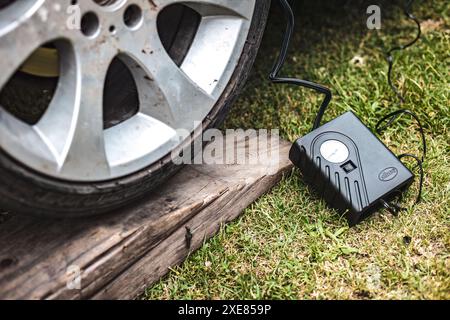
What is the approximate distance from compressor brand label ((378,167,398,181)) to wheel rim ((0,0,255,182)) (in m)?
0.53

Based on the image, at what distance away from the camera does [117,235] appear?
58.1 inches

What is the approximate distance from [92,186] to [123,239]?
0.16m

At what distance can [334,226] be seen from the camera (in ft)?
5.76

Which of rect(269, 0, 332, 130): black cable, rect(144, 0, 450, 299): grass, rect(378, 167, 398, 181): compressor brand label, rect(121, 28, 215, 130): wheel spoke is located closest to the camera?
rect(121, 28, 215, 130): wheel spoke

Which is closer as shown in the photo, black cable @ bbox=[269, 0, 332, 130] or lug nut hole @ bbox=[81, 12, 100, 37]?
lug nut hole @ bbox=[81, 12, 100, 37]

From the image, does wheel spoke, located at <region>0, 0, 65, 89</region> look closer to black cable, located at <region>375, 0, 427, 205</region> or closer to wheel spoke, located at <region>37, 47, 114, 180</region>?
wheel spoke, located at <region>37, 47, 114, 180</region>

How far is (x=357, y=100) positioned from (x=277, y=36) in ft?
1.74

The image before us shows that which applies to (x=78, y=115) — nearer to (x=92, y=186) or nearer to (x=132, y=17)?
(x=92, y=186)

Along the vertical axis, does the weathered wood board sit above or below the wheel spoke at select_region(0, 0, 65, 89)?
below

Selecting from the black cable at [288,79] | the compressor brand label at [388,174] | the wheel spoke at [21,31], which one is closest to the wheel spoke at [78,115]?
the wheel spoke at [21,31]

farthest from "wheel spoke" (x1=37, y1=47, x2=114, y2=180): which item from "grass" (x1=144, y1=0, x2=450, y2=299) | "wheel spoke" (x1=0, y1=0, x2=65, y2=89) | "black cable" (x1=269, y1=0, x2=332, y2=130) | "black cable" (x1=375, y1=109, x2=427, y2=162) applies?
"black cable" (x1=375, y1=109, x2=427, y2=162)

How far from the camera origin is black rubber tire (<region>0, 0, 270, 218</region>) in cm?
128

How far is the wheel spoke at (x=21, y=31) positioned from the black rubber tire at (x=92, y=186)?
0.64 ft

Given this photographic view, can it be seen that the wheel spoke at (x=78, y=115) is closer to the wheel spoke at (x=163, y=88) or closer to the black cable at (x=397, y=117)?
the wheel spoke at (x=163, y=88)
